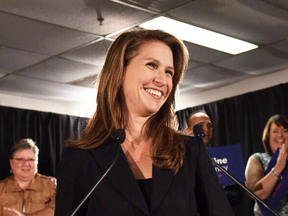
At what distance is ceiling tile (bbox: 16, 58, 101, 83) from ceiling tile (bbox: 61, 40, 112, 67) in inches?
5.4

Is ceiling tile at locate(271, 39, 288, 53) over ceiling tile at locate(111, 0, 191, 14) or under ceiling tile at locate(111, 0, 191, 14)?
under

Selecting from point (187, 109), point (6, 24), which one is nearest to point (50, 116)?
point (187, 109)

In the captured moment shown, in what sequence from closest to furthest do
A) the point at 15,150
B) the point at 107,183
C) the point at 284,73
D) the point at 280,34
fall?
the point at 107,183
the point at 280,34
the point at 15,150
the point at 284,73

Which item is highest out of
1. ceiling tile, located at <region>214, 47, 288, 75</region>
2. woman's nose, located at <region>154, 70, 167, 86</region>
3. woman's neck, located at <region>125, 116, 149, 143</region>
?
ceiling tile, located at <region>214, 47, 288, 75</region>

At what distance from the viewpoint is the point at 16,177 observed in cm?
528

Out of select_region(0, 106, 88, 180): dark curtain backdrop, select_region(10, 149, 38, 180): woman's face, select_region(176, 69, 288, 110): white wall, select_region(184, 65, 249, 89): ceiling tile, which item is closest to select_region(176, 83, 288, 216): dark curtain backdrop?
select_region(176, 69, 288, 110): white wall

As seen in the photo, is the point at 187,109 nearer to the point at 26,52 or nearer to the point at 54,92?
the point at 54,92

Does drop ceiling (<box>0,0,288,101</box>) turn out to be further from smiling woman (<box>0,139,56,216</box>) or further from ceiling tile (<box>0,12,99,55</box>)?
smiling woman (<box>0,139,56,216</box>)

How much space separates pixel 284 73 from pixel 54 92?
3028 millimetres

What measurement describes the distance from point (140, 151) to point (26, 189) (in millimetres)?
3675

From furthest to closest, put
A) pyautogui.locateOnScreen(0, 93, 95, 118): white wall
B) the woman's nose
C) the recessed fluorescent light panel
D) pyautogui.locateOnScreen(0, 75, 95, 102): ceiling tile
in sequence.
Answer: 1. pyautogui.locateOnScreen(0, 93, 95, 118): white wall
2. pyautogui.locateOnScreen(0, 75, 95, 102): ceiling tile
3. the recessed fluorescent light panel
4. the woman's nose

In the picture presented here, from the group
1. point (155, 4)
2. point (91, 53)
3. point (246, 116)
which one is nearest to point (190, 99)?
point (246, 116)

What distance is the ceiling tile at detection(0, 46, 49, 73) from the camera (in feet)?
17.2

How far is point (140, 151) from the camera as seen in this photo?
5.68ft
